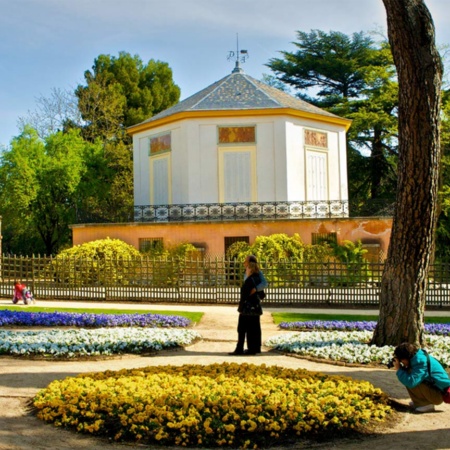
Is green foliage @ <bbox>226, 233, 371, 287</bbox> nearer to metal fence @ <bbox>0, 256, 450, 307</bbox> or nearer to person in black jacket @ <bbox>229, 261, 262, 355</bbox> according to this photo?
metal fence @ <bbox>0, 256, 450, 307</bbox>

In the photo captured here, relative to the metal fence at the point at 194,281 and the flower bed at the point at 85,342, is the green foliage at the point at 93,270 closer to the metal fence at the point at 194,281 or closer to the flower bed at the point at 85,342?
the metal fence at the point at 194,281

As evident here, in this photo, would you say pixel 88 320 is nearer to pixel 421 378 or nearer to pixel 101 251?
pixel 421 378

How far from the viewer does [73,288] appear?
2384 cm

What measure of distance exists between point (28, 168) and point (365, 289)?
22.5 metres

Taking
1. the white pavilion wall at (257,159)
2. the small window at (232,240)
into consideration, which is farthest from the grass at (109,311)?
the white pavilion wall at (257,159)

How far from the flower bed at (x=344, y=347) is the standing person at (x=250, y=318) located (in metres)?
0.76

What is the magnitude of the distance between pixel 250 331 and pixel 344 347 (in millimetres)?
1655

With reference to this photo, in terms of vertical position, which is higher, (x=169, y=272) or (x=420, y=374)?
(x=169, y=272)

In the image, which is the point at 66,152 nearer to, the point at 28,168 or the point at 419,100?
the point at 28,168

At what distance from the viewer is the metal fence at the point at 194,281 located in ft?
70.6

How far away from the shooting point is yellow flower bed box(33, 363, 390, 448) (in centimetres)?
671

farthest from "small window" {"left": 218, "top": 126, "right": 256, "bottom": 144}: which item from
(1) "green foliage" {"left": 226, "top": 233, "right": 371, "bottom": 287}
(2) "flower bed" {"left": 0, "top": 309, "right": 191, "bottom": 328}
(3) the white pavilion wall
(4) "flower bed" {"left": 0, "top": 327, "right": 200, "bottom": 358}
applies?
(4) "flower bed" {"left": 0, "top": 327, "right": 200, "bottom": 358}

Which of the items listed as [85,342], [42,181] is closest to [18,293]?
[85,342]

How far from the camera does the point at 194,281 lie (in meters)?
23.0
